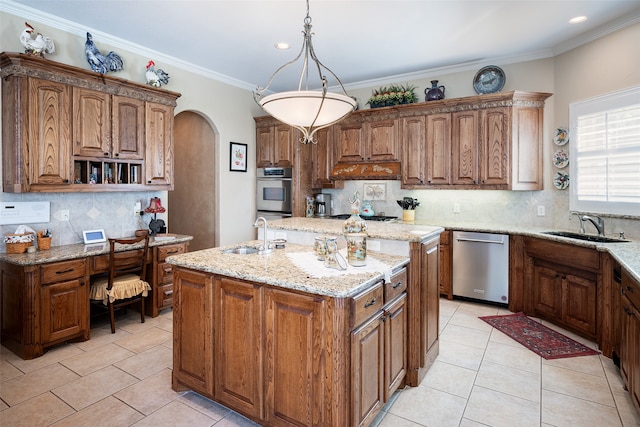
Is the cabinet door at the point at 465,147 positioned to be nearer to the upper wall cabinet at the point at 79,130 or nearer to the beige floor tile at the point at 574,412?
the beige floor tile at the point at 574,412

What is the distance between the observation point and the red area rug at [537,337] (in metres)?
3.06

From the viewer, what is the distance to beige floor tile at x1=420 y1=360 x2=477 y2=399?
250 centimetres

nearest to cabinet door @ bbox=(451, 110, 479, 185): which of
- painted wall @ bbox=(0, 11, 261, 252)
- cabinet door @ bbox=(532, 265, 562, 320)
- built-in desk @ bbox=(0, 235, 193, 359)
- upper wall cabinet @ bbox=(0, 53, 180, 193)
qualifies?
cabinet door @ bbox=(532, 265, 562, 320)

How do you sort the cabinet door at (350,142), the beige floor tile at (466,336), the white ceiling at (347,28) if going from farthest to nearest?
the cabinet door at (350,142) < the beige floor tile at (466,336) < the white ceiling at (347,28)

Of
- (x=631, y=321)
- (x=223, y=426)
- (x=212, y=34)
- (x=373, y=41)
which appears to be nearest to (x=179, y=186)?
(x=212, y=34)

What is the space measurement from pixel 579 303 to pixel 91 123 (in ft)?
16.2

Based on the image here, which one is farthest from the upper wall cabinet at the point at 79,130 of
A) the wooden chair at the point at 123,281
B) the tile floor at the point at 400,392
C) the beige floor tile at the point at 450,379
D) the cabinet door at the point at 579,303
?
the cabinet door at the point at 579,303

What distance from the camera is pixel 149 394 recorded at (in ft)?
7.98

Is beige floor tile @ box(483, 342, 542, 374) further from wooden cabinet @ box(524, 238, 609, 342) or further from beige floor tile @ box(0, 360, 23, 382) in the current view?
beige floor tile @ box(0, 360, 23, 382)

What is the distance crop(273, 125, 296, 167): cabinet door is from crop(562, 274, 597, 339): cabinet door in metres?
3.74

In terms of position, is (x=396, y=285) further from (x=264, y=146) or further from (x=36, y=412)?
(x=264, y=146)

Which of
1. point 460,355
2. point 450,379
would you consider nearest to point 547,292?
point 460,355

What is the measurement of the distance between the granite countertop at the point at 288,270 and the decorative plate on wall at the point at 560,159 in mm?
2881

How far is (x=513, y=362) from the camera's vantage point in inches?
114
